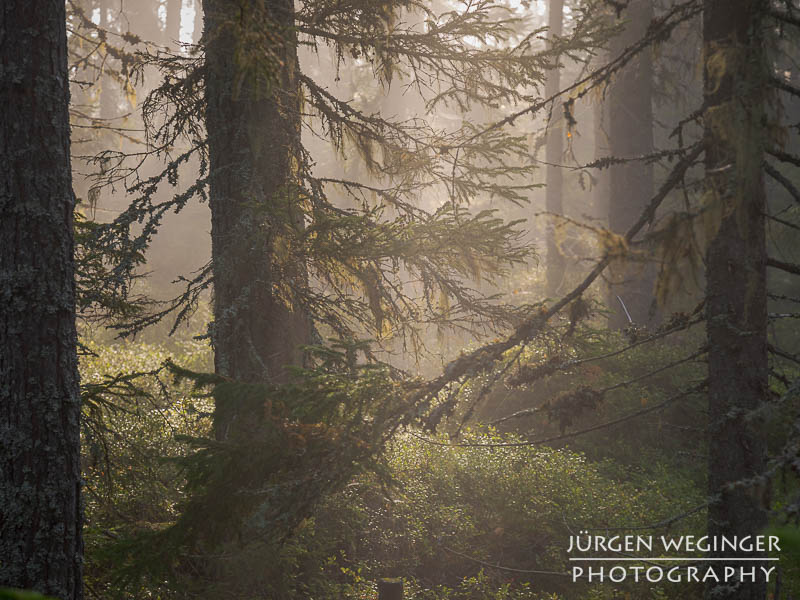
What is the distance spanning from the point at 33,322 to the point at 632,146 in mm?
14432

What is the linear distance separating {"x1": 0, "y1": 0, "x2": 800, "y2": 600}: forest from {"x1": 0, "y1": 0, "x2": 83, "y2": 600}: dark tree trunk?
2cm

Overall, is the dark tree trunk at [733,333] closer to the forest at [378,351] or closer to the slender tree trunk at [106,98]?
the forest at [378,351]

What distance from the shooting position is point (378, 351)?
6.55 metres

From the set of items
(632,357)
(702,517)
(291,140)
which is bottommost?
(702,517)

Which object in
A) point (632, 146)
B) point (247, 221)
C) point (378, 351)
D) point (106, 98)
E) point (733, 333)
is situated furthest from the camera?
point (106, 98)

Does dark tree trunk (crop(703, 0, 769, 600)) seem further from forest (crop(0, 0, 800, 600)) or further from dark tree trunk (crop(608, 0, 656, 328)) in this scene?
dark tree trunk (crop(608, 0, 656, 328))

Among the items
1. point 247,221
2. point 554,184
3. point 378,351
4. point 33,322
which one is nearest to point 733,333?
point 378,351

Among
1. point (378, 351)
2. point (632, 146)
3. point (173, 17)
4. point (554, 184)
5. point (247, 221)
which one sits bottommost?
point (378, 351)

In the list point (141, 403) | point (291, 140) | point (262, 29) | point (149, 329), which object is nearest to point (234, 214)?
point (291, 140)

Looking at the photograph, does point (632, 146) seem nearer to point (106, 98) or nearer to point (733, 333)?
point (733, 333)

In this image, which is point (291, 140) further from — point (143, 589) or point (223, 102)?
point (143, 589)

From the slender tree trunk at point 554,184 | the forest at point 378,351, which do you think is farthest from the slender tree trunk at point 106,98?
the forest at point 378,351

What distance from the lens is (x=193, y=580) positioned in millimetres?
5965

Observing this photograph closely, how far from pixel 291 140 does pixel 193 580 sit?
4783 mm
